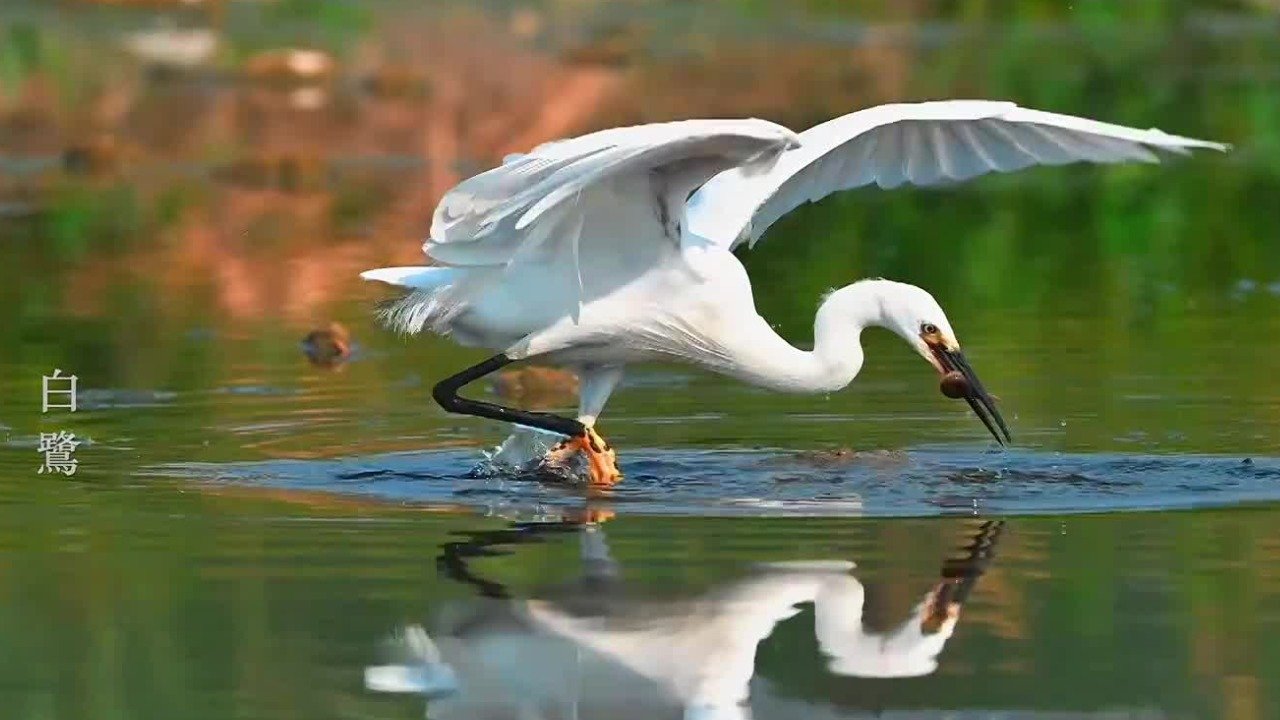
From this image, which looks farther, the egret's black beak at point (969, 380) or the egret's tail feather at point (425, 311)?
the egret's tail feather at point (425, 311)

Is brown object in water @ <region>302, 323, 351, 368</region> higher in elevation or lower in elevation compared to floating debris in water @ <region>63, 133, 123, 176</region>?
lower

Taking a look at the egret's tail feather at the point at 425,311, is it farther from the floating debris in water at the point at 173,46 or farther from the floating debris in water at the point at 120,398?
the floating debris in water at the point at 173,46

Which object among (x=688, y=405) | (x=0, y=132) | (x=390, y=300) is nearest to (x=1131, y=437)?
(x=688, y=405)

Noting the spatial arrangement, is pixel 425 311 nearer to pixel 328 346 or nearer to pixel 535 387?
pixel 535 387

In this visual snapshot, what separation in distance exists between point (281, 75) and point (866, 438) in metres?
17.9

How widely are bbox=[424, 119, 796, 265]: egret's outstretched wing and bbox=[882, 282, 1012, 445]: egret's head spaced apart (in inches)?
36.1

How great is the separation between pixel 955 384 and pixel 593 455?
1.33m

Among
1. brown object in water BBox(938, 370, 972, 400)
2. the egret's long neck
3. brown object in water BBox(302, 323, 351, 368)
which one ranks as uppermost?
brown object in water BBox(302, 323, 351, 368)

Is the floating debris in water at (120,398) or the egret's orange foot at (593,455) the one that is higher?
the floating debris in water at (120,398)

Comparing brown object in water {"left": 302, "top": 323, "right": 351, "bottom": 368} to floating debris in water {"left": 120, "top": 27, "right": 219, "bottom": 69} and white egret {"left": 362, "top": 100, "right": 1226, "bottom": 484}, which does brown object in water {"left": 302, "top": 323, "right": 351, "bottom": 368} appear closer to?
white egret {"left": 362, "top": 100, "right": 1226, "bottom": 484}

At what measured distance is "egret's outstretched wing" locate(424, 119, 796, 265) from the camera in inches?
350

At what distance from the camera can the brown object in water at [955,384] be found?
33.7 feet

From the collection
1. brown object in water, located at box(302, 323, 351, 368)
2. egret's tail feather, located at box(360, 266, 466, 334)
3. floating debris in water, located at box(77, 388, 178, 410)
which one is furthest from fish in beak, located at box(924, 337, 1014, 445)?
brown object in water, located at box(302, 323, 351, 368)

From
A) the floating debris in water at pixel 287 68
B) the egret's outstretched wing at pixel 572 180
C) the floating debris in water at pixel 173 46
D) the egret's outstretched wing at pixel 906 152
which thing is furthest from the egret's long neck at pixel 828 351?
the floating debris in water at pixel 173 46
